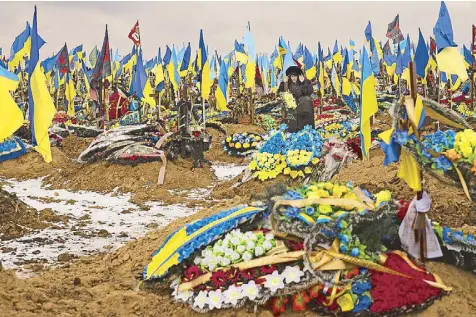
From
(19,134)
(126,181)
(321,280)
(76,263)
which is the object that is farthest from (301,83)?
(19,134)

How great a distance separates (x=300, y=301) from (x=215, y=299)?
743 mm

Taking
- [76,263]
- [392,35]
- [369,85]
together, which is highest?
[392,35]

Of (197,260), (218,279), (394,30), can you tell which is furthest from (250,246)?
(394,30)

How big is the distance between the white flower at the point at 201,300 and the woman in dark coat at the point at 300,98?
26.1 ft

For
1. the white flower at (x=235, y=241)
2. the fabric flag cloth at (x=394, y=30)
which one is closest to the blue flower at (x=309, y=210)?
the white flower at (x=235, y=241)

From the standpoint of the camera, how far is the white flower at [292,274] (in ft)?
14.3

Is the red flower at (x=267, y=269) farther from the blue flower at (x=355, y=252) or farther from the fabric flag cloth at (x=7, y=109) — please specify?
the fabric flag cloth at (x=7, y=109)

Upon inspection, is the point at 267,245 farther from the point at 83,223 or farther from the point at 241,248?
the point at 83,223

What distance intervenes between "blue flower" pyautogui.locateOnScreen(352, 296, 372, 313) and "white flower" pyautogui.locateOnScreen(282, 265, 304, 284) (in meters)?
0.52

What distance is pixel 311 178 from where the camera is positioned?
1049cm

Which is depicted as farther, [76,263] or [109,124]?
[109,124]

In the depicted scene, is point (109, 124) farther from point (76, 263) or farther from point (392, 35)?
point (392, 35)

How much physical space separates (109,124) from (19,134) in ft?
11.4

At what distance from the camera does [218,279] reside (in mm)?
4562
